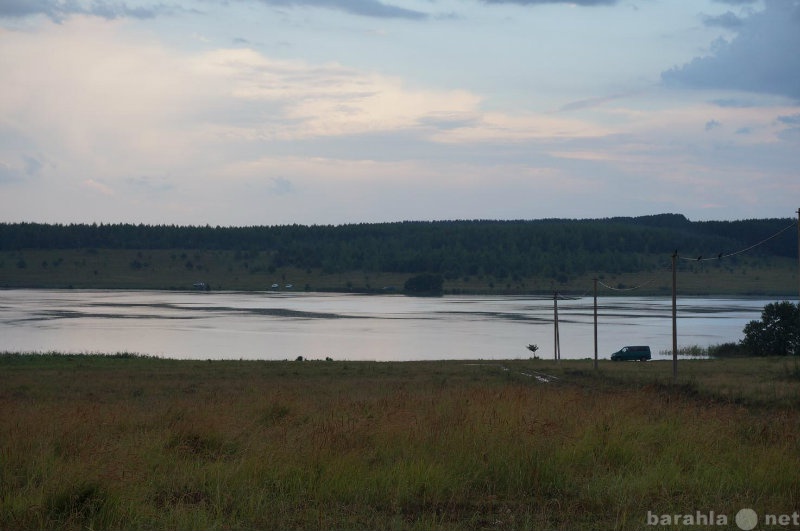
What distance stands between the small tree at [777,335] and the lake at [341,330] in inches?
256

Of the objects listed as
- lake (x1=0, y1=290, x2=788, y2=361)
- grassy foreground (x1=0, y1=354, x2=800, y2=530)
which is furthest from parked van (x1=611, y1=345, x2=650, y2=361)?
grassy foreground (x1=0, y1=354, x2=800, y2=530)

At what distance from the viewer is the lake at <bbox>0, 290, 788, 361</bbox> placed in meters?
60.6

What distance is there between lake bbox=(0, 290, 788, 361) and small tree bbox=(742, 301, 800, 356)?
21.4 ft

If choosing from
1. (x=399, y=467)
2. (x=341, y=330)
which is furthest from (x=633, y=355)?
(x=399, y=467)

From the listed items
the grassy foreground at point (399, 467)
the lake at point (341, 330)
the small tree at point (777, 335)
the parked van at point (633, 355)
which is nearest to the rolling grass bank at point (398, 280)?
the lake at point (341, 330)

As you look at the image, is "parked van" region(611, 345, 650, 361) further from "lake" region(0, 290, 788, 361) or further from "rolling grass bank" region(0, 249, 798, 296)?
"rolling grass bank" region(0, 249, 798, 296)

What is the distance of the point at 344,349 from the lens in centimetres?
6206

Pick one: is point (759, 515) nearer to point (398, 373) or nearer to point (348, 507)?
point (348, 507)

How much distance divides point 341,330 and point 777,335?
38016 mm

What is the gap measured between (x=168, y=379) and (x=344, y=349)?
31130mm

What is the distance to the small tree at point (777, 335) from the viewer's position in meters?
57.8

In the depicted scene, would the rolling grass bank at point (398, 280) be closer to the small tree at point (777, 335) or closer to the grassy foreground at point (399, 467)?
the small tree at point (777, 335)

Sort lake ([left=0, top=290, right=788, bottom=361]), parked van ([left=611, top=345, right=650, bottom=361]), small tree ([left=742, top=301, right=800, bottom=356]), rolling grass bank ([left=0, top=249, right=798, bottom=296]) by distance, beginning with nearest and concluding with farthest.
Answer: parked van ([left=611, top=345, right=650, bottom=361]), small tree ([left=742, top=301, right=800, bottom=356]), lake ([left=0, top=290, right=788, bottom=361]), rolling grass bank ([left=0, top=249, right=798, bottom=296])

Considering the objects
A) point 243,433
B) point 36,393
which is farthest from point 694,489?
point 36,393
